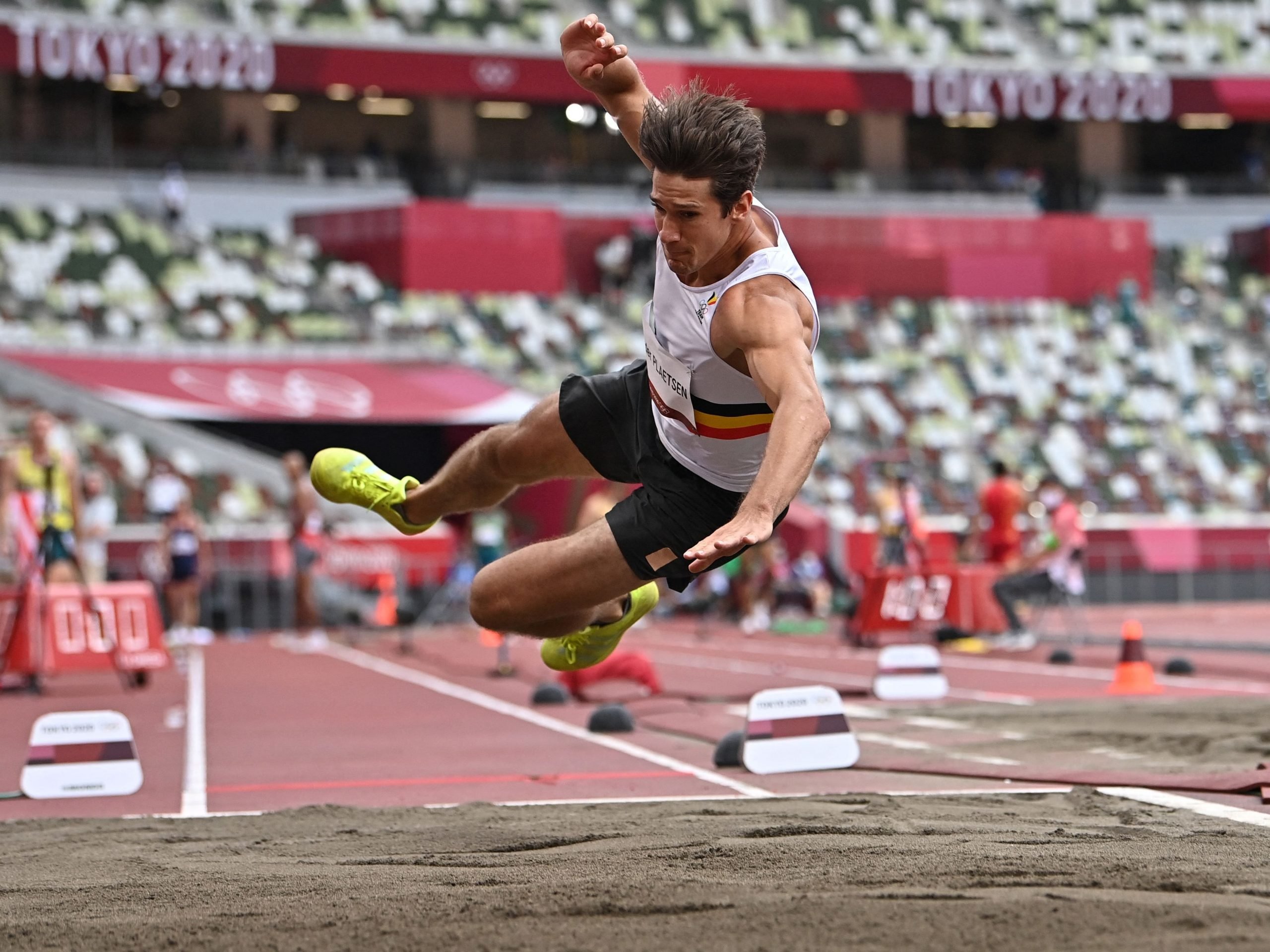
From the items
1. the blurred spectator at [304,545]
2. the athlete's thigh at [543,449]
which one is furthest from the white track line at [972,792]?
the blurred spectator at [304,545]

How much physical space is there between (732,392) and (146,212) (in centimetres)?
2780

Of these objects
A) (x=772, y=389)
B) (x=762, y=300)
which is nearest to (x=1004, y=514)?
(x=762, y=300)

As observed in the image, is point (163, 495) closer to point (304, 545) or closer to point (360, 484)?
point (304, 545)

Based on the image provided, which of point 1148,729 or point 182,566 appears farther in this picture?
point 182,566

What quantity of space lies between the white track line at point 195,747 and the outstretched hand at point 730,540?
3.20 meters

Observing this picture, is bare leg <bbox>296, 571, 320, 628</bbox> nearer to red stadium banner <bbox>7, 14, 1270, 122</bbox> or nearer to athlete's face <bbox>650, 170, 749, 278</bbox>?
red stadium banner <bbox>7, 14, 1270, 122</bbox>

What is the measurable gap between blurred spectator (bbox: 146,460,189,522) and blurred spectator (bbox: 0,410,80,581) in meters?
7.53

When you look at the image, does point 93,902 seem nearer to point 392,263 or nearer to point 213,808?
point 213,808

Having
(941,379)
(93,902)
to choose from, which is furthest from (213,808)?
(941,379)

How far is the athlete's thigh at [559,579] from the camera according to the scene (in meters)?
5.53

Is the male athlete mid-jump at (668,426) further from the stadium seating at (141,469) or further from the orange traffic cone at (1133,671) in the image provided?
the stadium seating at (141,469)

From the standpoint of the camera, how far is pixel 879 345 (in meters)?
31.7

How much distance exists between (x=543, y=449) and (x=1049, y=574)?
11.2 m

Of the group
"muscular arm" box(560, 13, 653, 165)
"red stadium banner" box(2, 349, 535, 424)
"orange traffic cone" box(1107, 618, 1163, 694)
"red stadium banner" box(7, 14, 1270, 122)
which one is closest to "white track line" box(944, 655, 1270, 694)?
"orange traffic cone" box(1107, 618, 1163, 694)
